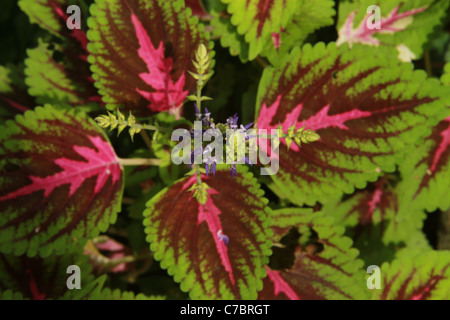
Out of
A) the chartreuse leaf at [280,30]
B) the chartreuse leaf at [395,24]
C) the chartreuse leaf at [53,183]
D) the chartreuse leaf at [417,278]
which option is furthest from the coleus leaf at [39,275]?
the chartreuse leaf at [395,24]

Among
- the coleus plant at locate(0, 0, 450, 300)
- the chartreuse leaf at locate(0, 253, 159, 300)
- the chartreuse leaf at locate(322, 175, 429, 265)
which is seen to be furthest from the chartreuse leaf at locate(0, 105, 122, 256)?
the chartreuse leaf at locate(322, 175, 429, 265)

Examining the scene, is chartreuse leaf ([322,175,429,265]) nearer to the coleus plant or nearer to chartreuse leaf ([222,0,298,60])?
the coleus plant

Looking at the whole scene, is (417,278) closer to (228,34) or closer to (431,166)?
(431,166)

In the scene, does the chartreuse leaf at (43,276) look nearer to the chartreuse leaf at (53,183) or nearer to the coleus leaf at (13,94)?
the chartreuse leaf at (53,183)

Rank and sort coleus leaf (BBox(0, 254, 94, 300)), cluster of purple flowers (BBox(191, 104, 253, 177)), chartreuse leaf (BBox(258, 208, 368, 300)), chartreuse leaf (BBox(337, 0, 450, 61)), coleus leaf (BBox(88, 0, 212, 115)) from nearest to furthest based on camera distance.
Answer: cluster of purple flowers (BBox(191, 104, 253, 177)), coleus leaf (BBox(88, 0, 212, 115)), chartreuse leaf (BBox(258, 208, 368, 300)), coleus leaf (BBox(0, 254, 94, 300)), chartreuse leaf (BBox(337, 0, 450, 61))

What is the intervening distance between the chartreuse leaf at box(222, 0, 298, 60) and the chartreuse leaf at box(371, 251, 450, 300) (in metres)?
0.71

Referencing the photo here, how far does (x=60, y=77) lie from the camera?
1305 millimetres

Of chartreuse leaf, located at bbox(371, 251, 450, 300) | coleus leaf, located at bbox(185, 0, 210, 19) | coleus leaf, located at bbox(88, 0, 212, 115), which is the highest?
coleus leaf, located at bbox(185, 0, 210, 19)

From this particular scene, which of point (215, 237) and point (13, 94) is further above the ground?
point (13, 94)

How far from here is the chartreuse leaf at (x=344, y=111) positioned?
1015mm

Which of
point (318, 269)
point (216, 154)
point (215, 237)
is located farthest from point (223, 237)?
point (318, 269)

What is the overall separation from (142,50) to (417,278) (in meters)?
0.96

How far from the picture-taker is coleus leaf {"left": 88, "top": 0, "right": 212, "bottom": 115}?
1.00 m

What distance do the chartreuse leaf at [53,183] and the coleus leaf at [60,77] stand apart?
280 mm
